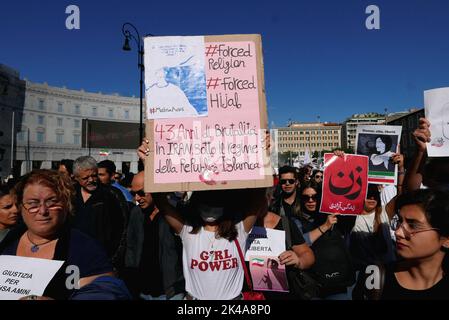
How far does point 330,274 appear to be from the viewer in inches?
134

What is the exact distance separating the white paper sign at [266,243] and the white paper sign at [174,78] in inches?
47.1

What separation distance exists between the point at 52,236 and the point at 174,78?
139 cm

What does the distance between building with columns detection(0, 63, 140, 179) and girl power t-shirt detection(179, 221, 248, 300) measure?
59.8 m

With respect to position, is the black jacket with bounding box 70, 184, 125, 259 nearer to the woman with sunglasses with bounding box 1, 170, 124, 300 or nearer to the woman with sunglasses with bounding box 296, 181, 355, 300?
the woman with sunglasses with bounding box 1, 170, 124, 300

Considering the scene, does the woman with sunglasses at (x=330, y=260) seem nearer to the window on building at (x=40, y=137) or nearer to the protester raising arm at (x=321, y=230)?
the protester raising arm at (x=321, y=230)

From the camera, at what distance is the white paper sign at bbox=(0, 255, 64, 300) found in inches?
78.2

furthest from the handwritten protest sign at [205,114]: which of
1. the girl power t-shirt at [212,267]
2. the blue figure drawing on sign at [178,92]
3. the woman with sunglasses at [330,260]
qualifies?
the woman with sunglasses at [330,260]

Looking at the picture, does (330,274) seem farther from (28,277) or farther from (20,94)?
(20,94)

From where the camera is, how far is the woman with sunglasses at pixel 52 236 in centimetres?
209

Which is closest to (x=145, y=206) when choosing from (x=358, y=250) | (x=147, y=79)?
(x=147, y=79)

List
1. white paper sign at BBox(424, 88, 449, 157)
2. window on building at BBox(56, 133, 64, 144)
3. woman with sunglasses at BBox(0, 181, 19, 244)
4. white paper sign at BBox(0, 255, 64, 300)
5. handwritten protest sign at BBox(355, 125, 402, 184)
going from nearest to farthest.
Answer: white paper sign at BBox(0, 255, 64, 300)
woman with sunglasses at BBox(0, 181, 19, 244)
white paper sign at BBox(424, 88, 449, 157)
handwritten protest sign at BBox(355, 125, 402, 184)
window on building at BBox(56, 133, 64, 144)

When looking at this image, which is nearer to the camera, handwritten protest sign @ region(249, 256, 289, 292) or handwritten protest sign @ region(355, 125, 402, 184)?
handwritten protest sign @ region(249, 256, 289, 292)

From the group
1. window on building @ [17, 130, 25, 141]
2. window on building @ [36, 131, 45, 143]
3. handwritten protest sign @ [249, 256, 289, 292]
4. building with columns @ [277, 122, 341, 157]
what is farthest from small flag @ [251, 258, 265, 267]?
building with columns @ [277, 122, 341, 157]

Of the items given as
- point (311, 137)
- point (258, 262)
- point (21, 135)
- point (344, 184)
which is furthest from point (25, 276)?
point (311, 137)
